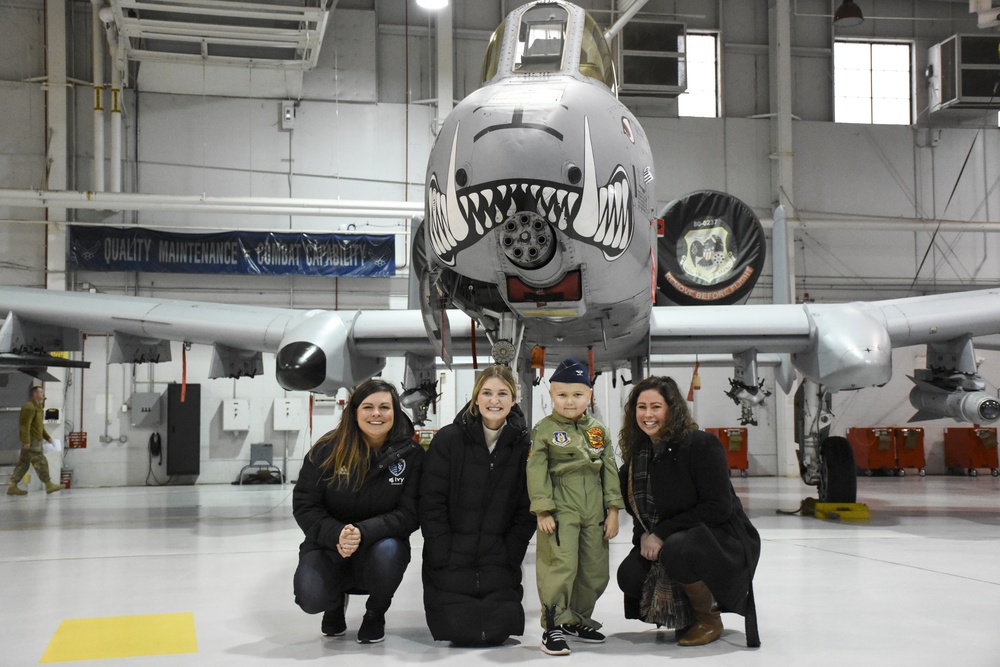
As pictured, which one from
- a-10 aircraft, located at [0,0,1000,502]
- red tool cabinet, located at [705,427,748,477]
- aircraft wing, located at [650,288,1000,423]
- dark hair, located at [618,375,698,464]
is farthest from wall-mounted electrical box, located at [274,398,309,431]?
dark hair, located at [618,375,698,464]

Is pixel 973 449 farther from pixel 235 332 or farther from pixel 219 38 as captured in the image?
pixel 219 38

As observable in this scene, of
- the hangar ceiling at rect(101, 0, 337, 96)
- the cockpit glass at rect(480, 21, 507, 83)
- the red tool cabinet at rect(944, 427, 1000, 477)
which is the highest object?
the hangar ceiling at rect(101, 0, 337, 96)

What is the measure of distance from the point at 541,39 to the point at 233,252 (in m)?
12.1

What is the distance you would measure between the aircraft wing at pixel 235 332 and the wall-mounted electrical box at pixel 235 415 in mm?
6543

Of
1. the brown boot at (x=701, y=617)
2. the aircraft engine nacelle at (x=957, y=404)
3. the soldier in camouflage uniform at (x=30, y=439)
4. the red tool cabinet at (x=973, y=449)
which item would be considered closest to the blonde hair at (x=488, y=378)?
the brown boot at (x=701, y=617)

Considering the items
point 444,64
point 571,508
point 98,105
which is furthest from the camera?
point 444,64

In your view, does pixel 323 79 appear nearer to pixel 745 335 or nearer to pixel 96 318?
pixel 96 318

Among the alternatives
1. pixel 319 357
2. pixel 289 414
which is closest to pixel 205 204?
pixel 289 414

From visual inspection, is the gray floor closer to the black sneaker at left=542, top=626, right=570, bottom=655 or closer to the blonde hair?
the black sneaker at left=542, top=626, right=570, bottom=655

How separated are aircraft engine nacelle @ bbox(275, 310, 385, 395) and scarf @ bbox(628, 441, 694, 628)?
423cm

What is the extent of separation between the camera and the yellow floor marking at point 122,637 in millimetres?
4121

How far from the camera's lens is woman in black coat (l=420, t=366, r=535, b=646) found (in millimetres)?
4191

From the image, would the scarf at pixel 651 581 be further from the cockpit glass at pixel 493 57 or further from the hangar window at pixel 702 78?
the hangar window at pixel 702 78

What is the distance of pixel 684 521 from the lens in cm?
421
